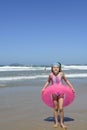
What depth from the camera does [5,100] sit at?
11039mm

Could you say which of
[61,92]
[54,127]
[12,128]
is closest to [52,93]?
[61,92]

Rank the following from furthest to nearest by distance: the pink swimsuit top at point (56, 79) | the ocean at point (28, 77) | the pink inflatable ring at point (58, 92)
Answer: the ocean at point (28, 77) → the pink swimsuit top at point (56, 79) → the pink inflatable ring at point (58, 92)

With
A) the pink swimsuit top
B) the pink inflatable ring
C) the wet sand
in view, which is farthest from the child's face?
the wet sand

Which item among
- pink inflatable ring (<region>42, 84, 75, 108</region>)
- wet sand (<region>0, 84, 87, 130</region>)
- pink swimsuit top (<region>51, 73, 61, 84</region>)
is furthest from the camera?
pink swimsuit top (<region>51, 73, 61, 84</region>)

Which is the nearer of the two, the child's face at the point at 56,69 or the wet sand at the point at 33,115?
the wet sand at the point at 33,115

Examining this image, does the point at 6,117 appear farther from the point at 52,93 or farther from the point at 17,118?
the point at 52,93

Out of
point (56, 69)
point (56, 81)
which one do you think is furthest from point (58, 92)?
point (56, 69)

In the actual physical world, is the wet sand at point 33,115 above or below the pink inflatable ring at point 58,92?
below

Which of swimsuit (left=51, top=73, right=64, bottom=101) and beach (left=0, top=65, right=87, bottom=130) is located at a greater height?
swimsuit (left=51, top=73, right=64, bottom=101)

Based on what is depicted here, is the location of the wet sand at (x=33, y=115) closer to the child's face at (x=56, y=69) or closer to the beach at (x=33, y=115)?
the beach at (x=33, y=115)

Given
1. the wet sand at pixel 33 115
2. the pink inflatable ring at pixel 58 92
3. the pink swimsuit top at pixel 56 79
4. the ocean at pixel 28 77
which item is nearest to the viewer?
the wet sand at pixel 33 115

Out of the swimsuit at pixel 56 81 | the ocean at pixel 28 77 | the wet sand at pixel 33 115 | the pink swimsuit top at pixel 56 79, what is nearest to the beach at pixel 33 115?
the wet sand at pixel 33 115

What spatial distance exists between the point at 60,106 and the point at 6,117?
5.91 feet

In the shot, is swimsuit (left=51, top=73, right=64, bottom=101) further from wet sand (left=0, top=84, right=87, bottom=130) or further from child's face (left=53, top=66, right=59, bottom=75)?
wet sand (left=0, top=84, right=87, bottom=130)
